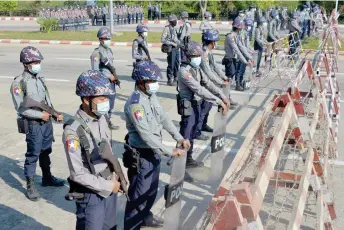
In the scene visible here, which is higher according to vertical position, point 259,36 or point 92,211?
point 259,36

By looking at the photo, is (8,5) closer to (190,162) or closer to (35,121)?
(190,162)

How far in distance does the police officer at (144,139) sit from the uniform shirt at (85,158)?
2.45 feet

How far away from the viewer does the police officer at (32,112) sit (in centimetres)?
554

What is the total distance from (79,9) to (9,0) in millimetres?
13480

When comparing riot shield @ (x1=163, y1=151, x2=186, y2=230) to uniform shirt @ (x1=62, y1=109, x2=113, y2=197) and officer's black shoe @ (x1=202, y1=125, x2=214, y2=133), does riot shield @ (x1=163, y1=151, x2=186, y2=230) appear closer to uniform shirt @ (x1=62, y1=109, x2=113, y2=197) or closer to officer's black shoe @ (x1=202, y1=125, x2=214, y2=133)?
uniform shirt @ (x1=62, y1=109, x2=113, y2=197)

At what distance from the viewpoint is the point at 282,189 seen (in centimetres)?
586

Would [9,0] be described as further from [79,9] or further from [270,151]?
[270,151]

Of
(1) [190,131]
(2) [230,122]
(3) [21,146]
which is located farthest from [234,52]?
(3) [21,146]

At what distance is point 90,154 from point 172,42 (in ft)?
28.3

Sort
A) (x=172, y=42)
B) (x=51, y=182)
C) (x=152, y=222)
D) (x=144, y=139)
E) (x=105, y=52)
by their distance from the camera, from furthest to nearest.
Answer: (x=172, y=42)
(x=105, y=52)
(x=51, y=182)
(x=152, y=222)
(x=144, y=139)

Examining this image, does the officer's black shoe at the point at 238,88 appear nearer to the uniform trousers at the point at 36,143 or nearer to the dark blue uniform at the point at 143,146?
the uniform trousers at the point at 36,143

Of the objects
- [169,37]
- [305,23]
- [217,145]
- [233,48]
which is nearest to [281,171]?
[217,145]

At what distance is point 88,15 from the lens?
106ft

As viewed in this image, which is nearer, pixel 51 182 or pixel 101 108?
pixel 101 108
